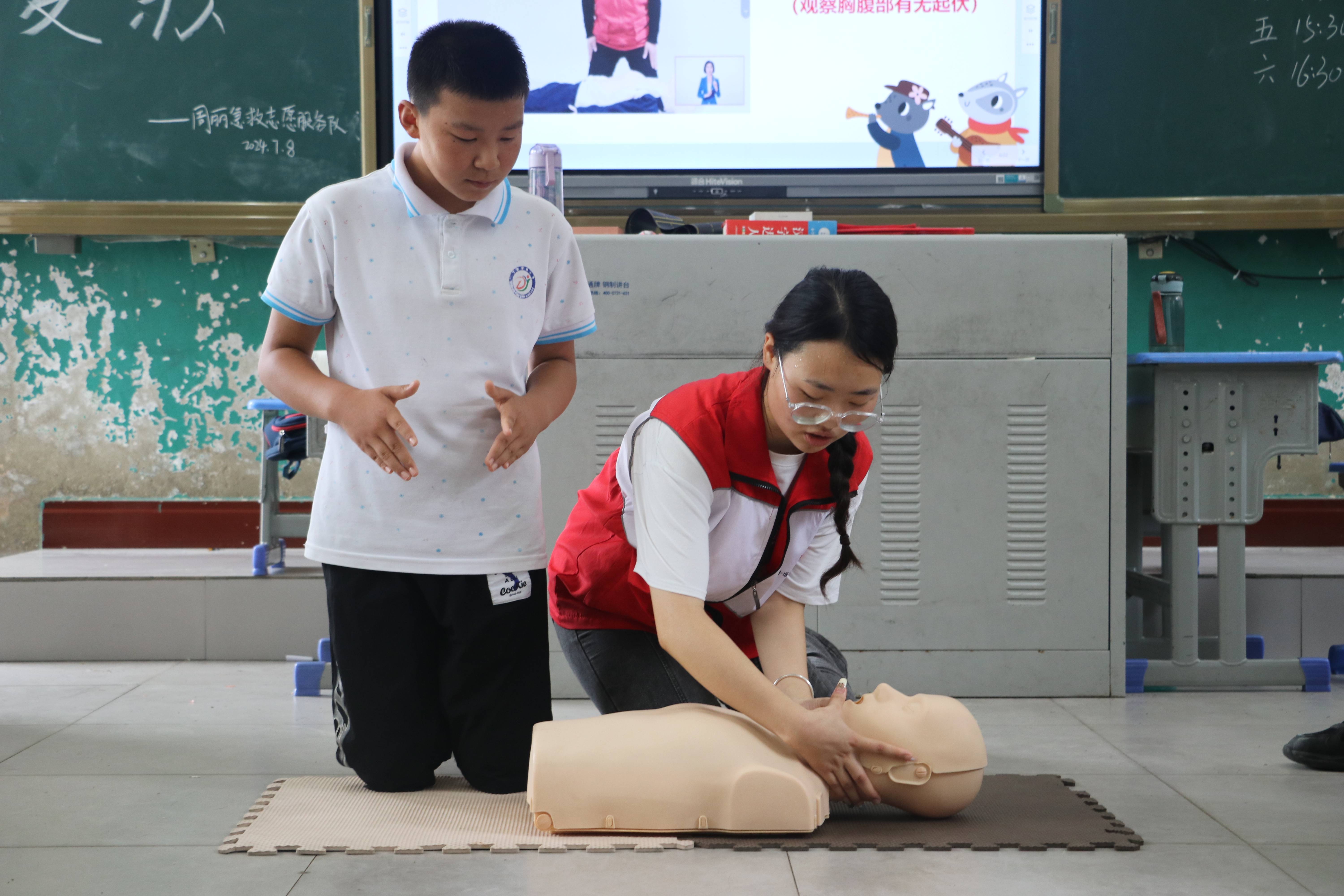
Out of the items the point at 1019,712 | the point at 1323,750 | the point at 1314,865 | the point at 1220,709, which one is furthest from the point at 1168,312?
the point at 1314,865

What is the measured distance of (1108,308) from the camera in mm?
2377

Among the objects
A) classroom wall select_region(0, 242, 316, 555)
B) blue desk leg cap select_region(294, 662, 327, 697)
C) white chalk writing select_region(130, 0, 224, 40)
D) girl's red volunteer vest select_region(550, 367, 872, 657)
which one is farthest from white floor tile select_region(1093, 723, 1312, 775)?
white chalk writing select_region(130, 0, 224, 40)

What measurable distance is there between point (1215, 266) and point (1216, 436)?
4.18ft

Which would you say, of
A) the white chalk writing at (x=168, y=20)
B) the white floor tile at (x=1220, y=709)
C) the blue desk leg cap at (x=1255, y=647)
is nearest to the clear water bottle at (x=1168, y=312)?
the blue desk leg cap at (x=1255, y=647)

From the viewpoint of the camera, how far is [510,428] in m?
1.49

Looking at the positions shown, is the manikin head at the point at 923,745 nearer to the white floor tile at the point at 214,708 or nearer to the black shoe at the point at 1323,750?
the black shoe at the point at 1323,750

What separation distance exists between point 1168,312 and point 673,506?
1809 mm

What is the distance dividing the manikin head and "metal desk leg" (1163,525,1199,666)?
121 centimetres

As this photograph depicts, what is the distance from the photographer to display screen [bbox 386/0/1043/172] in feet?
10.7

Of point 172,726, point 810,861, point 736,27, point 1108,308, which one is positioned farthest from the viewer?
point 736,27

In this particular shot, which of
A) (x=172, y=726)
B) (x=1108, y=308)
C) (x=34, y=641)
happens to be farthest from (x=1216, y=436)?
(x=34, y=641)

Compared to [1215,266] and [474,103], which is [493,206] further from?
[1215,266]

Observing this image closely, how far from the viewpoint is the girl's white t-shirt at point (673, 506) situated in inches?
54.8

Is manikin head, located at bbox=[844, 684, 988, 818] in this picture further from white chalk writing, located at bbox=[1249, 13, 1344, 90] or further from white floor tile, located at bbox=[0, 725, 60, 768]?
white chalk writing, located at bbox=[1249, 13, 1344, 90]
